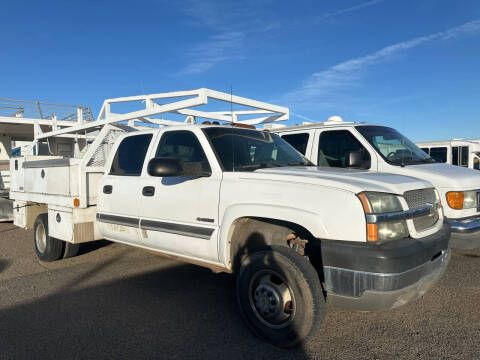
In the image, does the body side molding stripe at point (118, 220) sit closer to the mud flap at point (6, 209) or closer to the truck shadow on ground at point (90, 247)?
the truck shadow on ground at point (90, 247)

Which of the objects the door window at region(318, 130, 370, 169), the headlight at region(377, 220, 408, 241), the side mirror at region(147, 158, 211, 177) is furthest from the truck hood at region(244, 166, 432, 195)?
the door window at region(318, 130, 370, 169)

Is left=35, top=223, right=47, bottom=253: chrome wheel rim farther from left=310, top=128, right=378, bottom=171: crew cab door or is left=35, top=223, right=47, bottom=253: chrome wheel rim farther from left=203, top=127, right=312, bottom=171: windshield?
left=310, top=128, right=378, bottom=171: crew cab door

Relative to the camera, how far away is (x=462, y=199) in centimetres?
471

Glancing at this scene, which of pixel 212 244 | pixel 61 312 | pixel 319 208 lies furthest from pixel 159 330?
pixel 319 208

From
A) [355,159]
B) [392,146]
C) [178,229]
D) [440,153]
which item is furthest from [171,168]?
[440,153]

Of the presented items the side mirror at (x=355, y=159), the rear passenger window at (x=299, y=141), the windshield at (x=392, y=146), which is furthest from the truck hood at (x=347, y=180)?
the rear passenger window at (x=299, y=141)

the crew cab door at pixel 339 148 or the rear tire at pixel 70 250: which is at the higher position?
the crew cab door at pixel 339 148

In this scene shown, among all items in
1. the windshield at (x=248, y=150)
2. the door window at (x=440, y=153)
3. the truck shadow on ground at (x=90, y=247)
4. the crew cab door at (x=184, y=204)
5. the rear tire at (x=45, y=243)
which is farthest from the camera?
the door window at (x=440, y=153)

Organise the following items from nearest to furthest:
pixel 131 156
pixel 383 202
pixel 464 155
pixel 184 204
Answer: pixel 383 202, pixel 184 204, pixel 131 156, pixel 464 155

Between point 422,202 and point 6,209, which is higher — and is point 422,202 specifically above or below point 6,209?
above

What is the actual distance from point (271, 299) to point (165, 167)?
148 centimetres

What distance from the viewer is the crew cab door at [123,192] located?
4359 mm

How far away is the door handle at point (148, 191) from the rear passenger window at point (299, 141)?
300cm

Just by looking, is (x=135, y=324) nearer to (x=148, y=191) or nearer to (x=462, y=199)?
(x=148, y=191)
